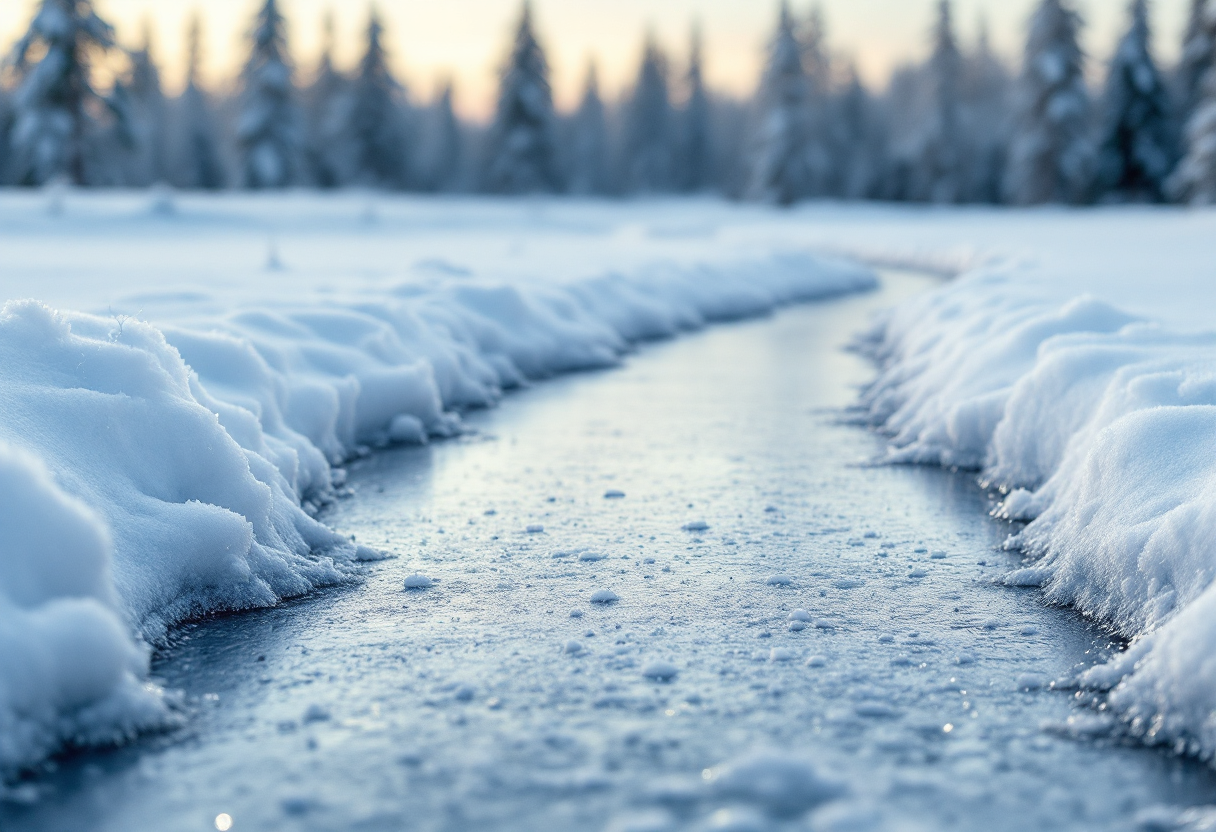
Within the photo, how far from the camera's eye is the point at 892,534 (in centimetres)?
558

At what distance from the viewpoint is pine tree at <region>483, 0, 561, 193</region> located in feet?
147

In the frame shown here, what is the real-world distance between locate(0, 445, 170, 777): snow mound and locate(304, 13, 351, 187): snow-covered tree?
41.1 meters

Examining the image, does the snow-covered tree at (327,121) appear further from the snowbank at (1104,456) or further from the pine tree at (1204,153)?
the snowbank at (1104,456)

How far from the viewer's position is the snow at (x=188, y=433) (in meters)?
3.36

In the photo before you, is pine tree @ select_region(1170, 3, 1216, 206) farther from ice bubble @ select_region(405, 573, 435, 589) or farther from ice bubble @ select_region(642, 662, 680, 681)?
ice bubble @ select_region(642, 662, 680, 681)

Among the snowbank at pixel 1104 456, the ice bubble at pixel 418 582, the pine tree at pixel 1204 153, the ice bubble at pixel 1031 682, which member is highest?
the pine tree at pixel 1204 153

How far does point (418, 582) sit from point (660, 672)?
1.39m

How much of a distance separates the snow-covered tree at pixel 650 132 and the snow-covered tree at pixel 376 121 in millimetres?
14604

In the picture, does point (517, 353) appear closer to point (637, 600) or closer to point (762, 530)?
point (762, 530)

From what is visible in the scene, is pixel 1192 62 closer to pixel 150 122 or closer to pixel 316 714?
pixel 316 714

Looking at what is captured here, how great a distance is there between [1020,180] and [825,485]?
38.9m

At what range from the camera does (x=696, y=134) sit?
58406mm

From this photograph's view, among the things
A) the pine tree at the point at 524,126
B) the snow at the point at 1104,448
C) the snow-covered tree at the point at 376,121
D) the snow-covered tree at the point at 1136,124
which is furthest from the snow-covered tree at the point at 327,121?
the snow at the point at 1104,448

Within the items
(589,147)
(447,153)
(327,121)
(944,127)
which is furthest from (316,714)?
(589,147)
